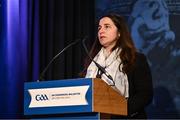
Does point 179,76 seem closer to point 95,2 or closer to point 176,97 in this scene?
point 176,97

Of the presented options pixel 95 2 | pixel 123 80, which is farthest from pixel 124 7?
pixel 123 80

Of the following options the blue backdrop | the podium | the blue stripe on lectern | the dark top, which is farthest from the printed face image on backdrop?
the blue stripe on lectern

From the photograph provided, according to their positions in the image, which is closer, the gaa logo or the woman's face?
the gaa logo

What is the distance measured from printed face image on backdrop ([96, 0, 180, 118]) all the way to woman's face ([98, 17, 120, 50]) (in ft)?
3.76

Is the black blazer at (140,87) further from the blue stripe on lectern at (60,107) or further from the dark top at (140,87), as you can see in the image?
the blue stripe on lectern at (60,107)

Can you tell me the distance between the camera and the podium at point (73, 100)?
7.29 ft

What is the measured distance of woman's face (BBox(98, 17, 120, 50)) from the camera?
2896 mm

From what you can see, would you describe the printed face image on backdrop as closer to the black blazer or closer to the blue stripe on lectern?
the black blazer

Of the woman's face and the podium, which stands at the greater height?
the woman's face

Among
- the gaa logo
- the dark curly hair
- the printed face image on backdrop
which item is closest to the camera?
the gaa logo

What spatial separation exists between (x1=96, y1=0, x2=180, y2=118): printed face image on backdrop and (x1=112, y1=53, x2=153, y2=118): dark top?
1.13 meters

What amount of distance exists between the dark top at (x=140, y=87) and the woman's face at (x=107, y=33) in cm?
20

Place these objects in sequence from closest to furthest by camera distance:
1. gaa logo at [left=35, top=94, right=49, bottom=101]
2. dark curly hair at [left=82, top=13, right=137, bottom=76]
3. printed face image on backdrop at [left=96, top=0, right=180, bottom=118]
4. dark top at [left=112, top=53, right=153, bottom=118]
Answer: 1. gaa logo at [left=35, top=94, right=49, bottom=101]
2. dark top at [left=112, top=53, right=153, bottom=118]
3. dark curly hair at [left=82, top=13, right=137, bottom=76]
4. printed face image on backdrop at [left=96, top=0, right=180, bottom=118]

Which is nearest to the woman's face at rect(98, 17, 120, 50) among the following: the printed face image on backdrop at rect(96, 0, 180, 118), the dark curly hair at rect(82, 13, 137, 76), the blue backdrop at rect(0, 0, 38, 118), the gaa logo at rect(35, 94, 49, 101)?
the dark curly hair at rect(82, 13, 137, 76)
